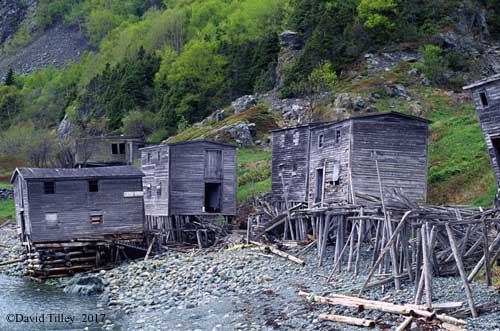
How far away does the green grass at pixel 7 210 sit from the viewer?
6865 cm

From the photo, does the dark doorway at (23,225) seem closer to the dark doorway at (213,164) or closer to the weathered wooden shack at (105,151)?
the dark doorway at (213,164)

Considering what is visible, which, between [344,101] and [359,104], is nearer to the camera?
[359,104]

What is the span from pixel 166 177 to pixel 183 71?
49211 millimetres

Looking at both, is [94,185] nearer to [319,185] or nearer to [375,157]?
[319,185]

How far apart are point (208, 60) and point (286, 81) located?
23.5 metres

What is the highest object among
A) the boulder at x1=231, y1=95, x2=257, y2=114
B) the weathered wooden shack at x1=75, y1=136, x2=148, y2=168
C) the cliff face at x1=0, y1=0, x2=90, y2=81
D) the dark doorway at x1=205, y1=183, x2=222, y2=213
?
the cliff face at x1=0, y1=0, x2=90, y2=81

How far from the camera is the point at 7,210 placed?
70562 mm

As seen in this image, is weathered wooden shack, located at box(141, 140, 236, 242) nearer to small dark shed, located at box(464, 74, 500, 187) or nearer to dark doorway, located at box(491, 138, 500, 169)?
small dark shed, located at box(464, 74, 500, 187)

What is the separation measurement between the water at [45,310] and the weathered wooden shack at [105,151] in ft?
102

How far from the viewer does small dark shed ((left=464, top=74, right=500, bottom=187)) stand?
24422 mm

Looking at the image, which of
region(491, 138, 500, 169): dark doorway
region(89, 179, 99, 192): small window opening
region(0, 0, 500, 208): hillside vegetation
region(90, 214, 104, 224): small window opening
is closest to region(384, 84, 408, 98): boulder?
region(0, 0, 500, 208): hillside vegetation

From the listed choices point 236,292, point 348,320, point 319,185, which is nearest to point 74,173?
point 319,185

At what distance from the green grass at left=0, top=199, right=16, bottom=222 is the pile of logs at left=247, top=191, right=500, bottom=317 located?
1745 inches

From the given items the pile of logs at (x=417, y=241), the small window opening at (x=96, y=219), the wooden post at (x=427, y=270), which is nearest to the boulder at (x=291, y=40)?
the small window opening at (x=96, y=219)
